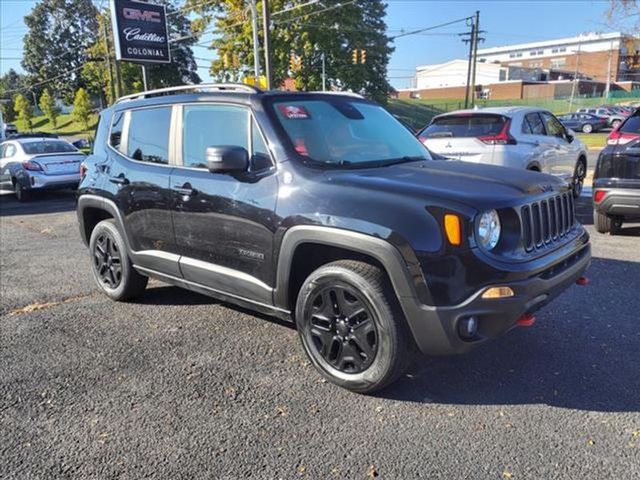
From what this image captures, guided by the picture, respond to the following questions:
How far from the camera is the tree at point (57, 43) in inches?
2963

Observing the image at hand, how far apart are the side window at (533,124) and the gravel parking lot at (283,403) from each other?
4.40 meters

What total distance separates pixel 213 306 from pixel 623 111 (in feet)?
157

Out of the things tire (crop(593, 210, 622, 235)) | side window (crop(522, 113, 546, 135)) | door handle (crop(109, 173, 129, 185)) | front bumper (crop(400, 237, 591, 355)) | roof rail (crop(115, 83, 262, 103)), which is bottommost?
tire (crop(593, 210, 622, 235))

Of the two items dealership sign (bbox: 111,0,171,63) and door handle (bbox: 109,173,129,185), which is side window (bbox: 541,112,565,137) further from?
dealership sign (bbox: 111,0,171,63)

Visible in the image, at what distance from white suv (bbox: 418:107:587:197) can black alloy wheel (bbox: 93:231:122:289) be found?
15.6 feet

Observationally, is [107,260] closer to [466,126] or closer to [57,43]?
[466,126]

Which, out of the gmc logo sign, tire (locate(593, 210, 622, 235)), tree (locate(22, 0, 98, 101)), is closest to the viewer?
tire (locate(593, 210, 622, 235))

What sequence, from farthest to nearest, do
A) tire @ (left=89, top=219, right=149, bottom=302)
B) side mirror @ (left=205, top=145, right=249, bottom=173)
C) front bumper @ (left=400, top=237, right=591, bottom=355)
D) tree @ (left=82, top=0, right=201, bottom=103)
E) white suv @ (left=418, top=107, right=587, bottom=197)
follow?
tree @ (left=82, top=0, right=201, bottom=103)
white suv @ (left=418, top=107, right=587, bottom=197)
tire @ (left=89, top=219, right=149, bottom=302)
side mirror @ (left=205, top=145, right=249, bottom=173)
front bumper @ (left=400, top=237, right=591, bottom=355)

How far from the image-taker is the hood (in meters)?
3.11

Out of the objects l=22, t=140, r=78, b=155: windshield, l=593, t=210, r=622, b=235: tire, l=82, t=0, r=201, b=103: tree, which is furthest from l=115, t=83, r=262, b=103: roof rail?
l=82, t=0, r=201, b=103: tree

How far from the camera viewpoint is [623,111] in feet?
144

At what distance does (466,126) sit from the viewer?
27.8 ft

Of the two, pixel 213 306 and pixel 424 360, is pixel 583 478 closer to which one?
pixel 424 360

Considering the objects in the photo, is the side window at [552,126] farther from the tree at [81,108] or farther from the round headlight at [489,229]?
the tree at [81,108]
